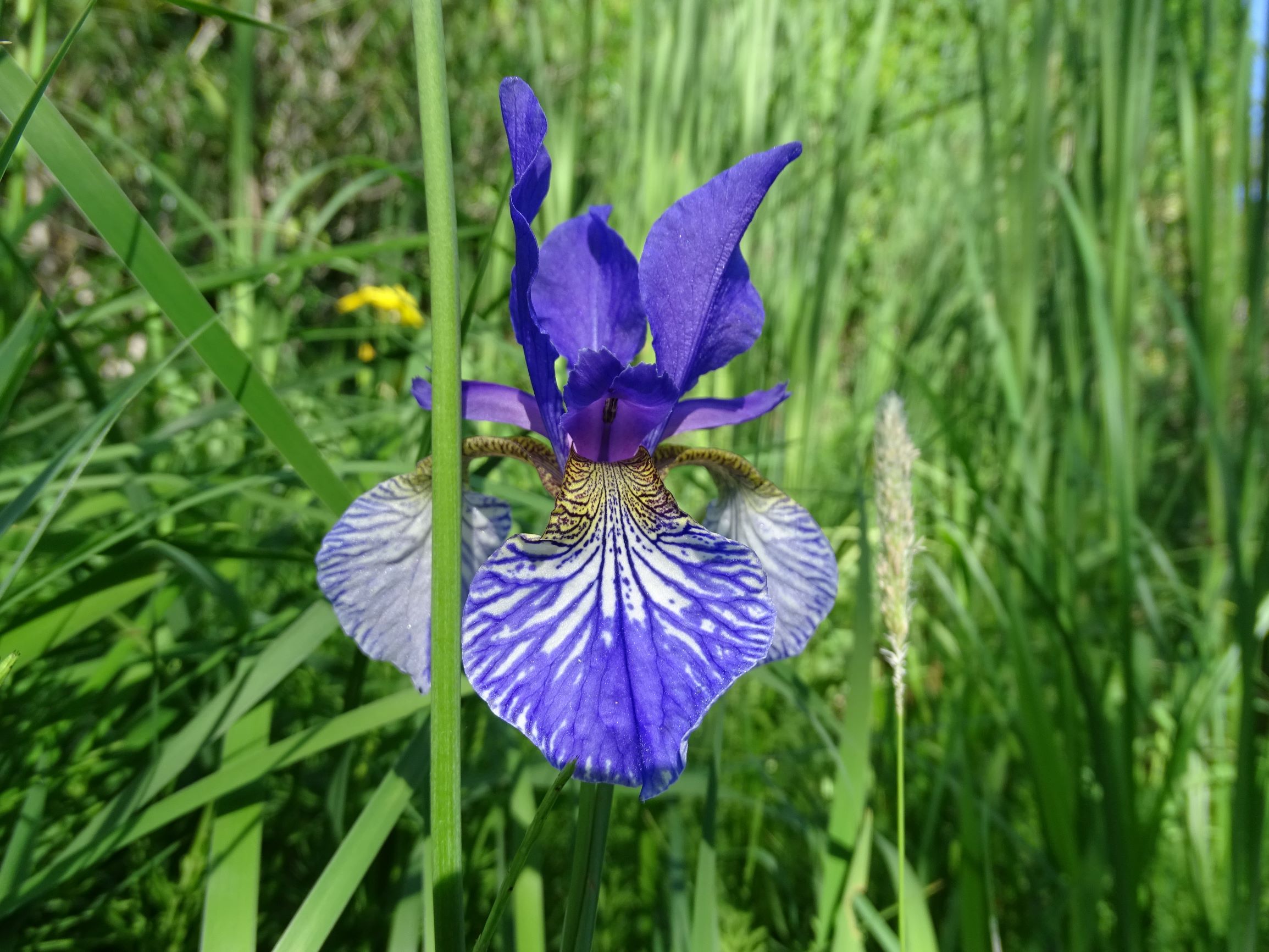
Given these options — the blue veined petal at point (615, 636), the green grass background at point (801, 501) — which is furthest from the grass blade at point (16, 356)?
the blue veined petal at point (615, 636)

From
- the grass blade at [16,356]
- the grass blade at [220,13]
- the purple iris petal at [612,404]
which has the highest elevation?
the grass blade at [220,13]

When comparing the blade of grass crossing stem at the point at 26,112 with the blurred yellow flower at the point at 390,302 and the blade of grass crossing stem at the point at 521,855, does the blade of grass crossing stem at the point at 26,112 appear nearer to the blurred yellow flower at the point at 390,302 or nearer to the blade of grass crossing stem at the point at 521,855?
the blade of grass crossing stem at the point at 521,855

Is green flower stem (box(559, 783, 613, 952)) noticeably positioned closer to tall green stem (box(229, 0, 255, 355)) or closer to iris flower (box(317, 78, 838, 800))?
iris flower (box(317, 78, 838, 800))

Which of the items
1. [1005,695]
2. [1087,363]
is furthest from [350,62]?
[1005,695]

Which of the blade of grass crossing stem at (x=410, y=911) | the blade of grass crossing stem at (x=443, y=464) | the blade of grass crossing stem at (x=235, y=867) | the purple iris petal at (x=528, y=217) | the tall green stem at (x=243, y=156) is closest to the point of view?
the blade of grass crossing stem at (x=443, y=464)

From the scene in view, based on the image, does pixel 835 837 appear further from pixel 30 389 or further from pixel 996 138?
pixel 996 138

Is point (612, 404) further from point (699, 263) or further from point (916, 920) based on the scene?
point (916, 920)

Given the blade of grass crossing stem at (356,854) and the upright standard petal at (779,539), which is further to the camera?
the upright standard petal at (779,539)

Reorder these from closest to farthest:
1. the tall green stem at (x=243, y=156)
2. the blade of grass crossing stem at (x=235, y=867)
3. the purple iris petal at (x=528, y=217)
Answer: the purple iris petal at (x=528, y=217) < the blade of grass crossing stem at (x=235, y=867) < the tall green stem at (x=243, y=156)

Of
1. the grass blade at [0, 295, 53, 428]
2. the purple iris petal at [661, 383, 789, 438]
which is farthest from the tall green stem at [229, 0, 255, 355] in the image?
the purple iris petal at [661, 383, 789, 438]
